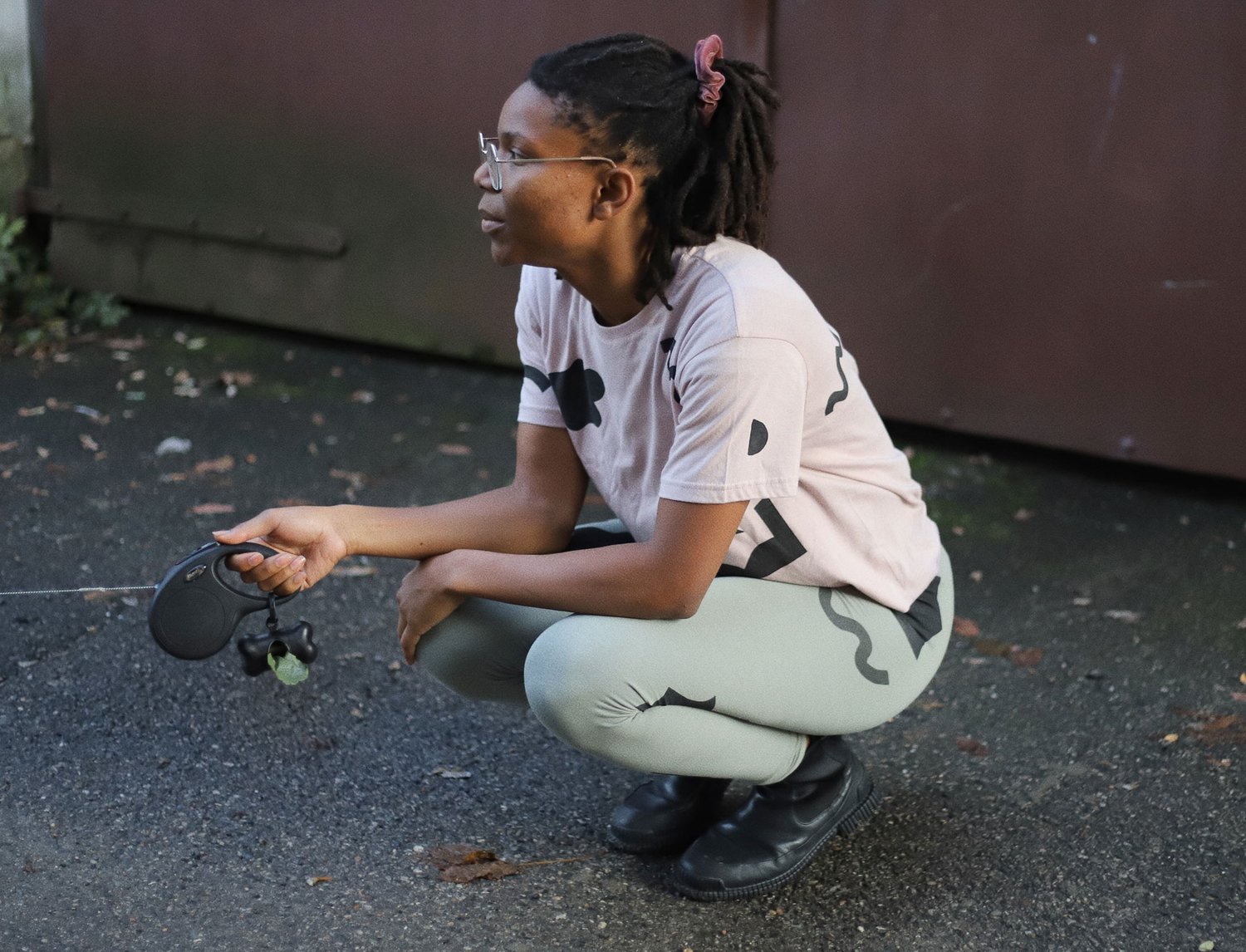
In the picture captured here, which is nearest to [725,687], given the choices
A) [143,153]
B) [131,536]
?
[131,536]

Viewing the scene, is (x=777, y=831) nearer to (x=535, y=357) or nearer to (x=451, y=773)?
(x=451, y=773)

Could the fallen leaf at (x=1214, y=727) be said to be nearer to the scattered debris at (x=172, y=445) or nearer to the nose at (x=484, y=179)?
the nose at (x=484, y=179)

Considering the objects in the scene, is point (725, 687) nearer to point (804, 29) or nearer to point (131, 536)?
point (131, 536)

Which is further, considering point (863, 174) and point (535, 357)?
point (863, 174)

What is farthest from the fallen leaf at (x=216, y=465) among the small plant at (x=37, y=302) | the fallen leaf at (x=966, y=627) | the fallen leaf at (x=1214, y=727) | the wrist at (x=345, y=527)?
the fallen leaf at (x=1214, y=727)

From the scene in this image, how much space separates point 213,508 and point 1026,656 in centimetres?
230

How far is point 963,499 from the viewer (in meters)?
4.41

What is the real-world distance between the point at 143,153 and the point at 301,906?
431cm

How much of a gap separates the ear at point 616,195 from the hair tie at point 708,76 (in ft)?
0.52

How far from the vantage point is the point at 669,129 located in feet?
7.20

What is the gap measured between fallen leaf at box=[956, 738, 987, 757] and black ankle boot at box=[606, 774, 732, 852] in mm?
645

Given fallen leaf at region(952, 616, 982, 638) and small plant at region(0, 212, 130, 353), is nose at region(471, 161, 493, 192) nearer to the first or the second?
fallen leaf at region(952, 616, 982, 638)

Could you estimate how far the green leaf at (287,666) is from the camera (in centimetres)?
236

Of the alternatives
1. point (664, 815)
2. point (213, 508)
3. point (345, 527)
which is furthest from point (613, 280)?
point (213, 508)
